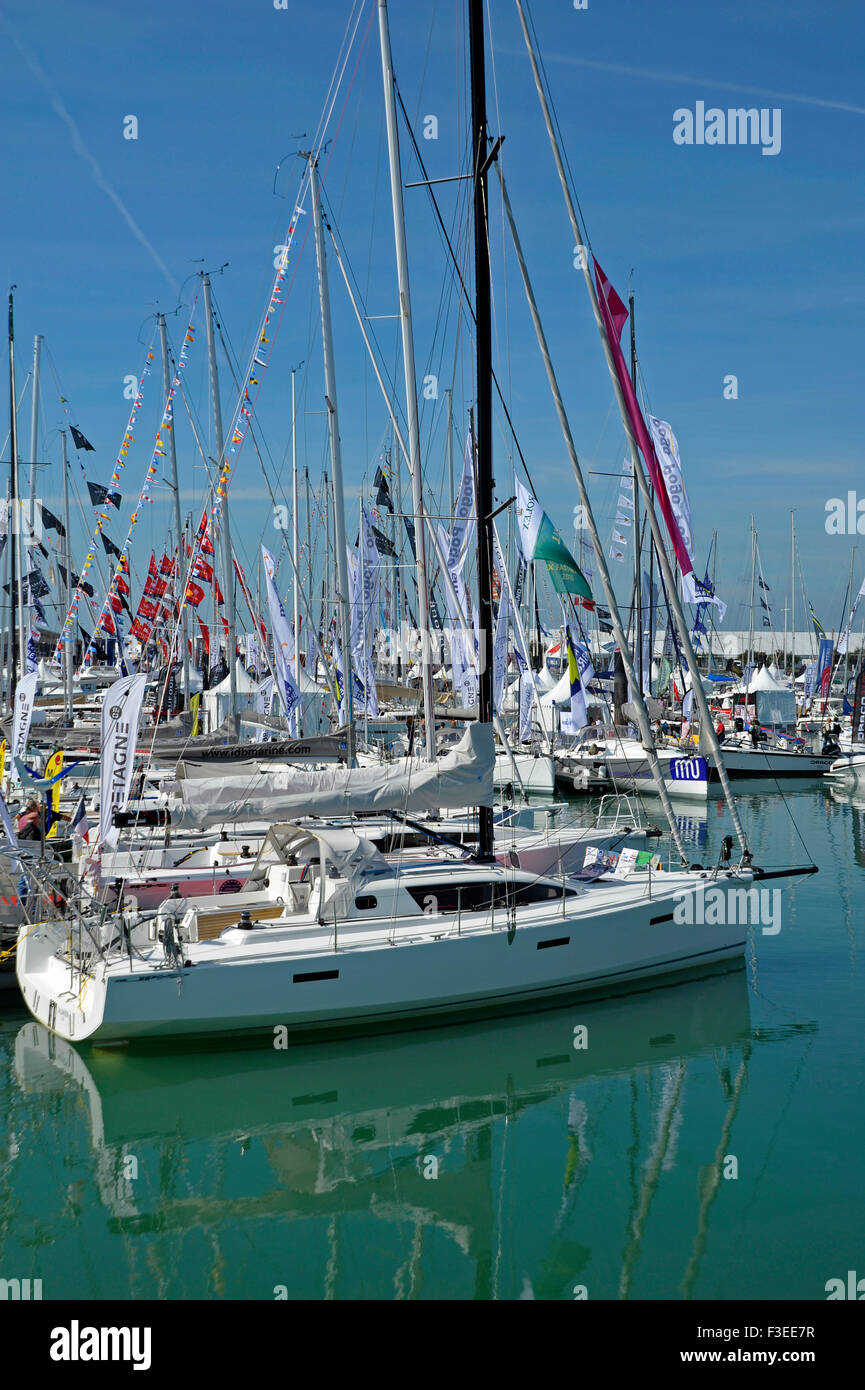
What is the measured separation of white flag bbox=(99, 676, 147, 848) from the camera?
14.8 m

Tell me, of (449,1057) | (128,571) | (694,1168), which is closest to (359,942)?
(449,1057)

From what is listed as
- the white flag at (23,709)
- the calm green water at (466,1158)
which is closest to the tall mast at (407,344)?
the calm green water at (466,1158)

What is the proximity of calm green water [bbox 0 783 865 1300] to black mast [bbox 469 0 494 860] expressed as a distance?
5.97 m

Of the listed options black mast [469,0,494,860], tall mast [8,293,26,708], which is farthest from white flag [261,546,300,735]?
Answer: black mast [469,0,494,860]

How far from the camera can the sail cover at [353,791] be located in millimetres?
17328

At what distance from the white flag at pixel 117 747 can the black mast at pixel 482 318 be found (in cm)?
521

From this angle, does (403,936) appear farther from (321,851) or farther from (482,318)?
(482,318)

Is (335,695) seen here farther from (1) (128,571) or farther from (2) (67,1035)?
(2) (67,1035)

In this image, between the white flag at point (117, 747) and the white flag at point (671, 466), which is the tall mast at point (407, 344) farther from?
the white flag at point (671, 466)

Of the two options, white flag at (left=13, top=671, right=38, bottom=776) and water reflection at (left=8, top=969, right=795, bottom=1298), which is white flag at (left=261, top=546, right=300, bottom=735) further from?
water reflection at (left=8, top=969, right=795, bottom=1298)

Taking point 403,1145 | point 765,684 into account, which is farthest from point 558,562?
point 765,684

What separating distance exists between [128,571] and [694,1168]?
82.4 ft

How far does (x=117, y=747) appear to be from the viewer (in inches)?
593
